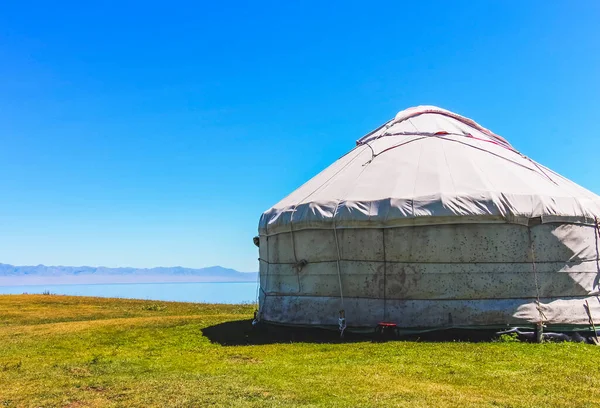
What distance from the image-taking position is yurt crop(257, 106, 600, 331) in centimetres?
780

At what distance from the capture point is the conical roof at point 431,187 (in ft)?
25.6

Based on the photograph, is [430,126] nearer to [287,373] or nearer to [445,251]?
[445,251]

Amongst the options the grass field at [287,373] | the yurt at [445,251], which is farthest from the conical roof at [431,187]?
the grass field at [287,373]

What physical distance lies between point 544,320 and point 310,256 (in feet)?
12.1

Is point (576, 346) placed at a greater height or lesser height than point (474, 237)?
lesser

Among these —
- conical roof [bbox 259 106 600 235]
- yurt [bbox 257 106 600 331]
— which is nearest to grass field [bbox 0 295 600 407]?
yurt [bbox 257 106 600 331]

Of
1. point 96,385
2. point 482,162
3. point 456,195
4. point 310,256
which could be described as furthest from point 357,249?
point 96,385

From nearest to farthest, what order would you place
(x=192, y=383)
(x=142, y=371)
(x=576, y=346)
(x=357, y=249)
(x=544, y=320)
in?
(x=192, y=383)
(x=142, y=371)
(x=576, y=346)
(x=544, y=320)
(x=357, y=249)

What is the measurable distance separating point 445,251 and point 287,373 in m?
3.42

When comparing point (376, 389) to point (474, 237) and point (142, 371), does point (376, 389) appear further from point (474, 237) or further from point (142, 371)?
point (474, 237)

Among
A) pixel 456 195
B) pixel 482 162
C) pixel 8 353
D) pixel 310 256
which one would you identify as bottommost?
pixel 8 353

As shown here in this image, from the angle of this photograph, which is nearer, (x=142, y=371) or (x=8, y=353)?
(x=142, y=371)

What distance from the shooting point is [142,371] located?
6191 mm

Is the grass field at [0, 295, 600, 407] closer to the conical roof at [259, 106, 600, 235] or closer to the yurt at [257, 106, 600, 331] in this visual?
the yurt at [257, 106, 600, 331]
